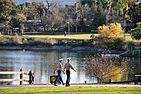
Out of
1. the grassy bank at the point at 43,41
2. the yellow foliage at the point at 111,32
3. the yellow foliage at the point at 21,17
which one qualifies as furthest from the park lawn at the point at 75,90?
the yellow foliage at the point at 21,17

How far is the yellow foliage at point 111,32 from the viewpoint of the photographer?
295 feet

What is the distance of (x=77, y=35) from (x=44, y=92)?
82506mm

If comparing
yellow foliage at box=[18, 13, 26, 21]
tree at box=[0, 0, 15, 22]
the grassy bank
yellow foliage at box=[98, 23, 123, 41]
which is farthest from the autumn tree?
yellow foliage at box=[18, 13, 26, 21]

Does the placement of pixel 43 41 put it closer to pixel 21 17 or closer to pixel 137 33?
pixel 21 17

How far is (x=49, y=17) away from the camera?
112750 millimetres

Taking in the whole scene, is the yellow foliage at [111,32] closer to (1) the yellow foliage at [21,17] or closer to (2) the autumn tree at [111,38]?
(2) the autumn tree at [111,38]

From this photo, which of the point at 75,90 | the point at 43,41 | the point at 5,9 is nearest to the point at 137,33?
the point at 43,41

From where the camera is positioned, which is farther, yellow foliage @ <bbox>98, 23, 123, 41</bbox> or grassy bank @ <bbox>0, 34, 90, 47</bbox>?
grassy bank @ <bbox>0, 34, 90, 47</bbox>

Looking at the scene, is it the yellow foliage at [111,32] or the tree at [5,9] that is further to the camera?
the tree at [5,9]

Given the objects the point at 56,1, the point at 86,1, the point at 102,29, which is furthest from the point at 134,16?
the point at 56,1

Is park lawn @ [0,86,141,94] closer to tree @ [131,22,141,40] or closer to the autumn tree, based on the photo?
tree @ [131,22,141,40]

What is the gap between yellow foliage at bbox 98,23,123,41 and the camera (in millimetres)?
89812

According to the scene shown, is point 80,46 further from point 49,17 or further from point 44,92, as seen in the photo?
point 44,92

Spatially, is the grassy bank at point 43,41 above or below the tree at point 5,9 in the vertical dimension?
below
